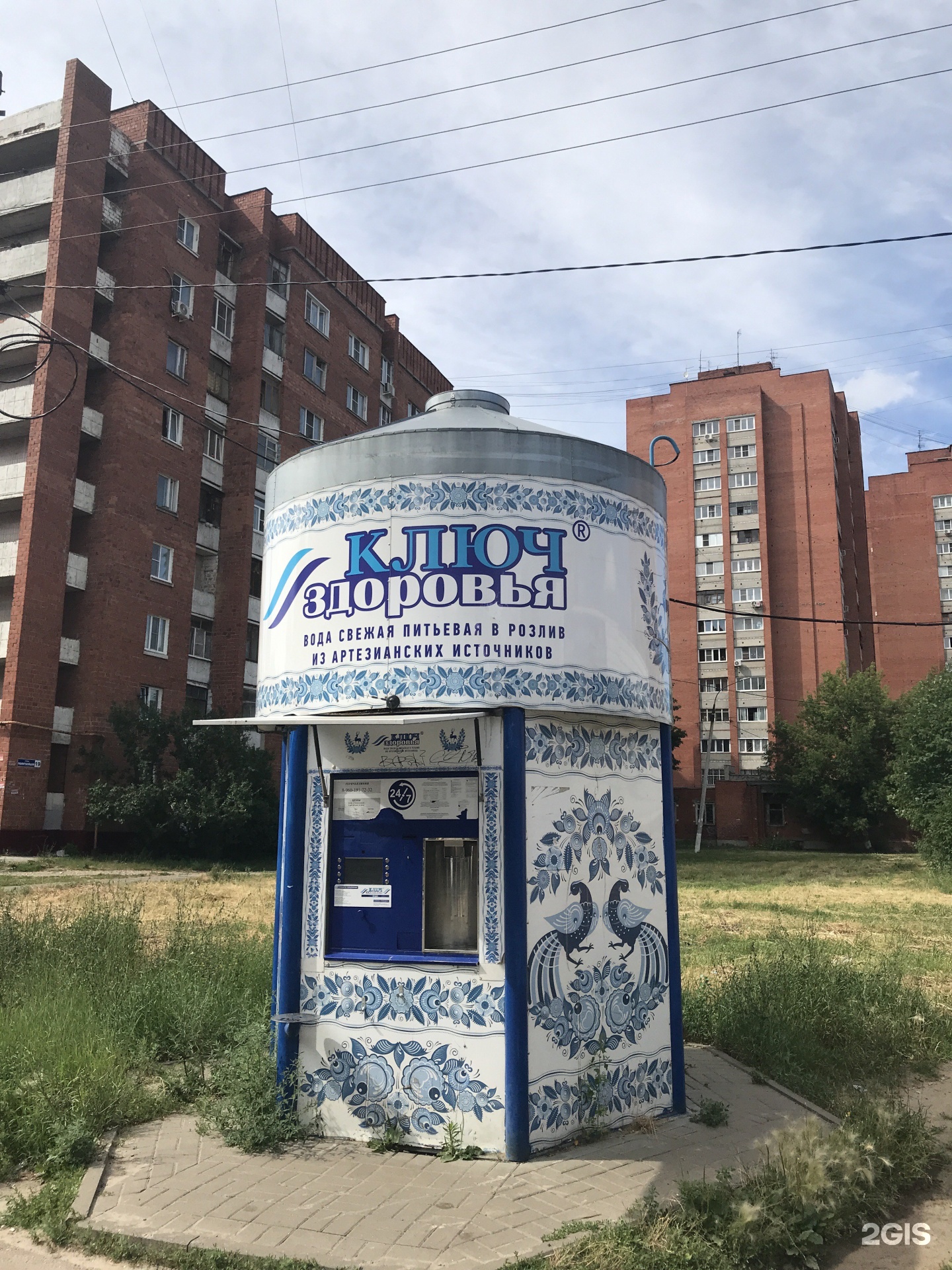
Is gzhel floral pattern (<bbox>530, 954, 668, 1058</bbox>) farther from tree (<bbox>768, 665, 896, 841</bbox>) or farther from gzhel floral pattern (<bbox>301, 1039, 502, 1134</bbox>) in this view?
tree (<bbox>768, 665, 896, 841</bbox>)

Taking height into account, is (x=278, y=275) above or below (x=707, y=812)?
above

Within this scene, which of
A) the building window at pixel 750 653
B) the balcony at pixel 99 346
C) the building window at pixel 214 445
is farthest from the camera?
the building window at pixel 750 653

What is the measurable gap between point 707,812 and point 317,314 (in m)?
34.6

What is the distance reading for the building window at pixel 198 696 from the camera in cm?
3566

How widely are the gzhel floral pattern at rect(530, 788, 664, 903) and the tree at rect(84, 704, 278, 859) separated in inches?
1003

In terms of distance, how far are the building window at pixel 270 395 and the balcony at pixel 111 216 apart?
8040 mm

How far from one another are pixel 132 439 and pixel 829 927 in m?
26.8

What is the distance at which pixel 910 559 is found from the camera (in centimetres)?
7019

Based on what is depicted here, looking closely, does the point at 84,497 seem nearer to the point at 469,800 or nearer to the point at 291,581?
the point at 291,581

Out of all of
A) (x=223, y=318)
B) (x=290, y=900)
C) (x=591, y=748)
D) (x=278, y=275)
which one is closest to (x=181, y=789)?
(x=223, y=318)

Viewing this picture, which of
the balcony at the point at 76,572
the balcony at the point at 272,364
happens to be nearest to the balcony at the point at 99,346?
the balcony at the point at 76,572

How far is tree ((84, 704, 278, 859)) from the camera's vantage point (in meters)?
30.2

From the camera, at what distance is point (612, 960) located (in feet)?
21.5

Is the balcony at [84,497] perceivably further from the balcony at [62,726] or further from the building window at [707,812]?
the building window at [707,812]
